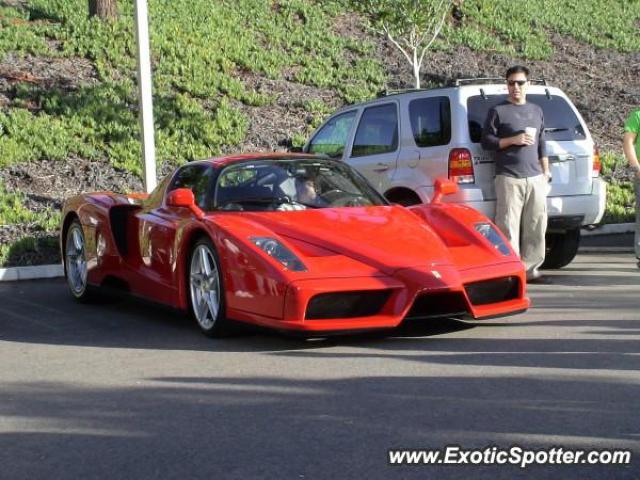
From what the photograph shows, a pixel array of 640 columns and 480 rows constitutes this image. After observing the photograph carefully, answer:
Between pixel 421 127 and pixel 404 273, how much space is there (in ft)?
12.5

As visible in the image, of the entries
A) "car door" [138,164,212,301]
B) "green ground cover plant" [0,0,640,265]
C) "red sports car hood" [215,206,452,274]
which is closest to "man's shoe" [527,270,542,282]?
"red sports car hood" [215,206,452,274]

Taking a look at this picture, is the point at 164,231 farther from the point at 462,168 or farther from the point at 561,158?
the point at 561,158

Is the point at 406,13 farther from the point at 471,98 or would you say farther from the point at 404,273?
the point at 404,273

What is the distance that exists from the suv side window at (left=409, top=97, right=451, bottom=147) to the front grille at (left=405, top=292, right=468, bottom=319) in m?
3.32

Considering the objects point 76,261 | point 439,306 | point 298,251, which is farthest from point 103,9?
point 439,306

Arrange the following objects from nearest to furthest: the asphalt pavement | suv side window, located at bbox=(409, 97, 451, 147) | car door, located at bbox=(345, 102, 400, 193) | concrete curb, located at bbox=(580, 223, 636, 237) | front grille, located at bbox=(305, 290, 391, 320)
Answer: the asphalt pavement → front grille, located at bbox=(305, 290, 391, 320) → suv side window, located at bbox=(409, 97, 451, 147) → car door, located at bbox=(345, 102, 400, 193) → concrete curb, located at bbox=(580, 223, 636, 237)

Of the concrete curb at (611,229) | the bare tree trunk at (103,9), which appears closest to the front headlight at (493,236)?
the concrete curb at (611,229)

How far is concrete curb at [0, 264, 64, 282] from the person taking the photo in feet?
40.5

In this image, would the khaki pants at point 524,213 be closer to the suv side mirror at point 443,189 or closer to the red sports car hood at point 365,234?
the suv side mirror at point 443,189

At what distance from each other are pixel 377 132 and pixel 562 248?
2239 mm

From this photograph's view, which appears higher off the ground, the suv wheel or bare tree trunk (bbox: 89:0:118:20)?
bare tree trunk (bbox: 89:0:118:20)

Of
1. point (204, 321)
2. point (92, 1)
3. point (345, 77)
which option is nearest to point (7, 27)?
point (92, 1)

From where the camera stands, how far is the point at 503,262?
7934mm

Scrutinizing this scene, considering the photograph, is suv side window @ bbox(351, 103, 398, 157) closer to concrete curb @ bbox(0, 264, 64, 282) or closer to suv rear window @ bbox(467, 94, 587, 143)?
suv rear window @ bbox(467, 94, 587, 143)
